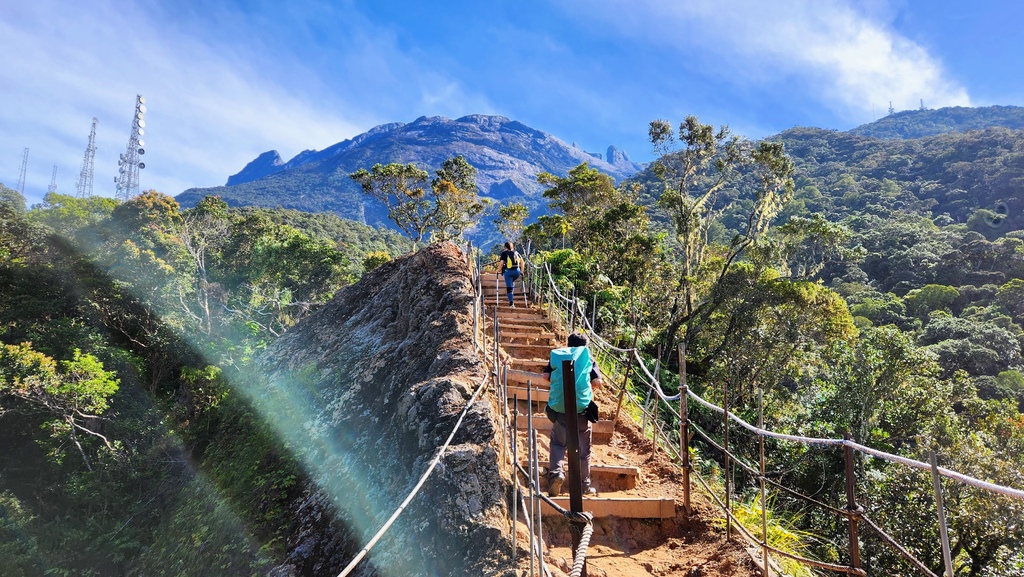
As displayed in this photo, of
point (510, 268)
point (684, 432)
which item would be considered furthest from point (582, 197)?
point (684, 432)

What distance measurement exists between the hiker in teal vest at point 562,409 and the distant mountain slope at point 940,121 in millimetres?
194495

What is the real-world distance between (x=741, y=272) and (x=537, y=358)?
10146 mm

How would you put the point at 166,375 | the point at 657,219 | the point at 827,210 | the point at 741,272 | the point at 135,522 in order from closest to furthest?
the point at 135,522, the point at 741,272, the point at 166,375, the point at 657,219, the point at 827,210

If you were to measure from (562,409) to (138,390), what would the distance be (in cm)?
1828

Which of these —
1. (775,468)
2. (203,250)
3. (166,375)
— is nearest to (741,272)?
(775,468)

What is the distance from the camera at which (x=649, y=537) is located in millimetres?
4293

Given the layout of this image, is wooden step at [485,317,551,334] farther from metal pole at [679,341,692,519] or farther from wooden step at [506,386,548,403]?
metal pole at [679,341,692,519]

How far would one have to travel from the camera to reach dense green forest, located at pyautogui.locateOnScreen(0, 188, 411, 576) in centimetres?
659

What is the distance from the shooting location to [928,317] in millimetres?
33094

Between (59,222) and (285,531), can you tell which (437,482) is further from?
(59,222)

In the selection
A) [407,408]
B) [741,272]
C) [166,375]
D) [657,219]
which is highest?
[657,219]

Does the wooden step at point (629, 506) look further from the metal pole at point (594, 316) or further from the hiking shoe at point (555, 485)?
the metal pole at point (594, 316)

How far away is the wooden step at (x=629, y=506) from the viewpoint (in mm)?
4270

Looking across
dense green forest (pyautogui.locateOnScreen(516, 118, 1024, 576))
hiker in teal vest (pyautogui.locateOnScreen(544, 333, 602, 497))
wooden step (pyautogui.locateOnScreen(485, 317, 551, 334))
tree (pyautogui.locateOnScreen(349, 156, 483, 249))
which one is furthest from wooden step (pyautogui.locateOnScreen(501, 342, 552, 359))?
tree (pyautogui.locateOnScreen(349, 156, 483, 249))
